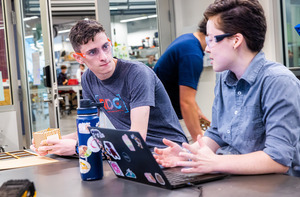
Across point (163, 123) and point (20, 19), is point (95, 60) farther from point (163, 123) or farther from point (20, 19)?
point (20, 19)

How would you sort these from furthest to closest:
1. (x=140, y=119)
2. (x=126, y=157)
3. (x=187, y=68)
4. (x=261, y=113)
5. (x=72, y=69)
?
(x=72, y=69), (x=187, y=68), (x=140, y=119), (x=261, y=113), (x=126, y=157)

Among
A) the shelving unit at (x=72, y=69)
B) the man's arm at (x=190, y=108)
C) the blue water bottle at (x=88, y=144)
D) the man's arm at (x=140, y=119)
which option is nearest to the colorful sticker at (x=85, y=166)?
the blue water bottle at (x=88, y=144)

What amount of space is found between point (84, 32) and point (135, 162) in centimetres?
89

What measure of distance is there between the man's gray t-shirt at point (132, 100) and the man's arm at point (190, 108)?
710 millimetres

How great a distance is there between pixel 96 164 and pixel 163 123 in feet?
2.31

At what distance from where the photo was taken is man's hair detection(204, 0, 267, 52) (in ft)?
4.49

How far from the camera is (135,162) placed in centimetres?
117

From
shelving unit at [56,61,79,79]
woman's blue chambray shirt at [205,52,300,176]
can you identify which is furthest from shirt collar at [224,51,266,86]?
shelving unit at [56,61,79,79]

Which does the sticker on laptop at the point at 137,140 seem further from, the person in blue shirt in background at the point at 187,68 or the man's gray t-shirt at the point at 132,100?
the person in blue shirt in background at the point at 187,68

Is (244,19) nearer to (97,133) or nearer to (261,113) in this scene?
(261,113)

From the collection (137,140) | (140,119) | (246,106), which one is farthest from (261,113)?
(140,119)

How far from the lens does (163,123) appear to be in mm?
1942

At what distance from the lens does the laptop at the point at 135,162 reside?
1100 millimetres

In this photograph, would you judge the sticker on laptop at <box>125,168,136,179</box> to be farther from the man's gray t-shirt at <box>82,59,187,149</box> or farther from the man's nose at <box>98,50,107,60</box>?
the man's nose at <box>98,50,107,60</box>
